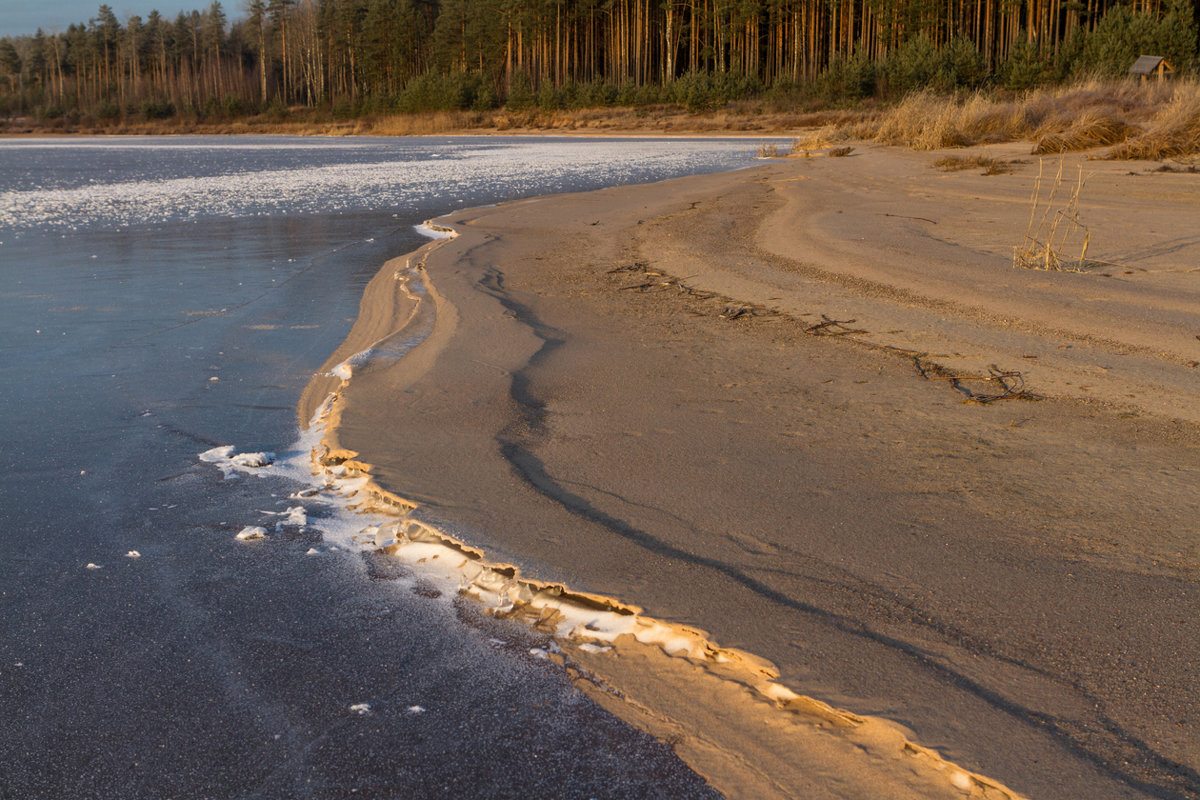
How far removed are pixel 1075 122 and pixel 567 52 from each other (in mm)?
53313

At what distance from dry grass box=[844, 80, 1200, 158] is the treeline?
12.2 metres

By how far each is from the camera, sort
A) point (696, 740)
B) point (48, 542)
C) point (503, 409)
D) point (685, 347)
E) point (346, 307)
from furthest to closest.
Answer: point (346, 307), point (685, 347), point (503, 409), point (48, 542), point (696, 740)

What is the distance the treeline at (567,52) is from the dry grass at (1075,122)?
12.2m

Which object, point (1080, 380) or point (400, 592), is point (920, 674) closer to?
point (400, 592)

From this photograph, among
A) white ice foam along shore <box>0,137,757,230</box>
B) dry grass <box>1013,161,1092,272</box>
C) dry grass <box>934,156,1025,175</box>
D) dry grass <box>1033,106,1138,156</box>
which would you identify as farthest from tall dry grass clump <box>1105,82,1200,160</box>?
white ice foam along shore <box>0,137,757,230</box>

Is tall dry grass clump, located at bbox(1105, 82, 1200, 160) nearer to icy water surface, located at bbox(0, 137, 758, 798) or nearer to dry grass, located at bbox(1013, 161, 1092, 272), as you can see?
dry grass, located at bbox(1013, 161, 1092, 272)

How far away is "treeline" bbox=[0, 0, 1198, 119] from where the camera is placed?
129 feet

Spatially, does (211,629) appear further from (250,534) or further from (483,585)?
(483,585)

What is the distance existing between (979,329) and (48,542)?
5.14 m

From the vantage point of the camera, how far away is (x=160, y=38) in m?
96.8

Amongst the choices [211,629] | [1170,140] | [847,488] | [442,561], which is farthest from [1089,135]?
[211,629]

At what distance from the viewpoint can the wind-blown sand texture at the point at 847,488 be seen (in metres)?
2.15

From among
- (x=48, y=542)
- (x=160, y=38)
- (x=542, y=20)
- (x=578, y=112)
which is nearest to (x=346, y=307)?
(x=48, y=542)

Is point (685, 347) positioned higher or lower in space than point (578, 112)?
lower
